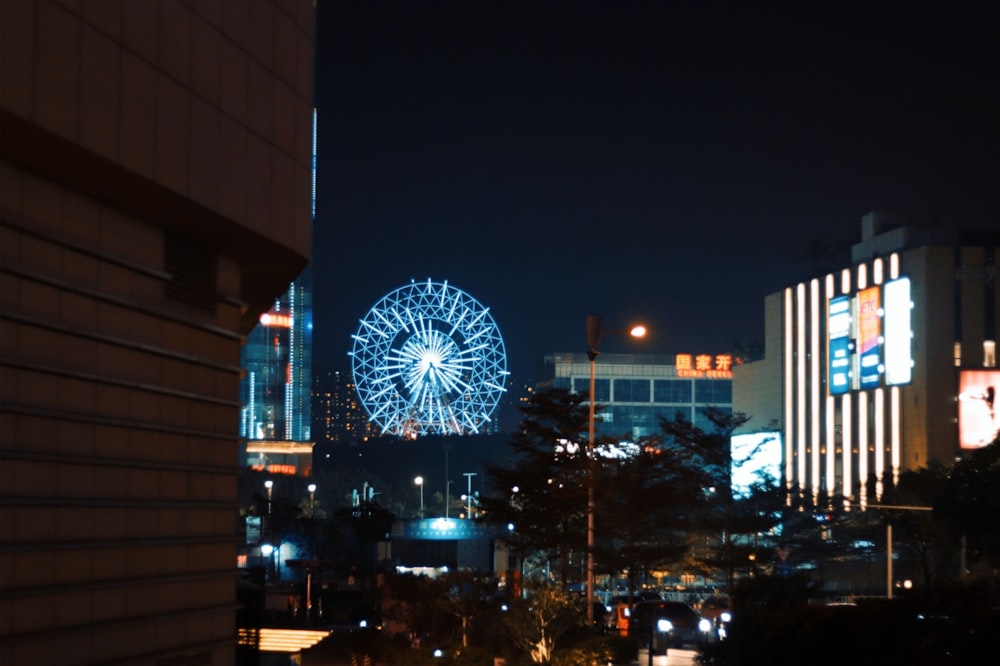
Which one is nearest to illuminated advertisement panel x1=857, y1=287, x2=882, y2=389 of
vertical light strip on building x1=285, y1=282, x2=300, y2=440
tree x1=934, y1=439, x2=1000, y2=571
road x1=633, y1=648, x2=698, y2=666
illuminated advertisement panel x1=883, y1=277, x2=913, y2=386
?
illuminated advertisement panel x1=883, y1=277, x2=913, y2=386

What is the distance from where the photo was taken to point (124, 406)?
1634 cm

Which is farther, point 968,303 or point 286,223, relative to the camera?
point 968,303

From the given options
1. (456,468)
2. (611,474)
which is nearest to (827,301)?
(611,474)

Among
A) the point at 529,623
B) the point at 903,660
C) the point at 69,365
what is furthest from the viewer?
the point at 529,623

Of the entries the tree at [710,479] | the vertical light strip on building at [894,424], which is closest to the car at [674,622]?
the tree at [710,479]

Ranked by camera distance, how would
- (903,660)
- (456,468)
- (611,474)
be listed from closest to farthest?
(903,660) < (611,474) < (456,468)

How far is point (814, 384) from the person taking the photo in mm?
115312

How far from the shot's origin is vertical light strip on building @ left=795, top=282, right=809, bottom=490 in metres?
117

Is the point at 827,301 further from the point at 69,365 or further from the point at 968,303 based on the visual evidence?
the point at 69,365

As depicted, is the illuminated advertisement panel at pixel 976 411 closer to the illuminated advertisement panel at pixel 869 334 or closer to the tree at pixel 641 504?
the illuminated advertisement panel at pixel 869 334

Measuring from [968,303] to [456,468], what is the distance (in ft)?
324

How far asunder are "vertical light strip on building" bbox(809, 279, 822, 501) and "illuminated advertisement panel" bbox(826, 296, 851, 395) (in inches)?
202

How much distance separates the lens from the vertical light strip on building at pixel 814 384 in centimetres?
11388

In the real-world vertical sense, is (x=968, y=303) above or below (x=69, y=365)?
above
